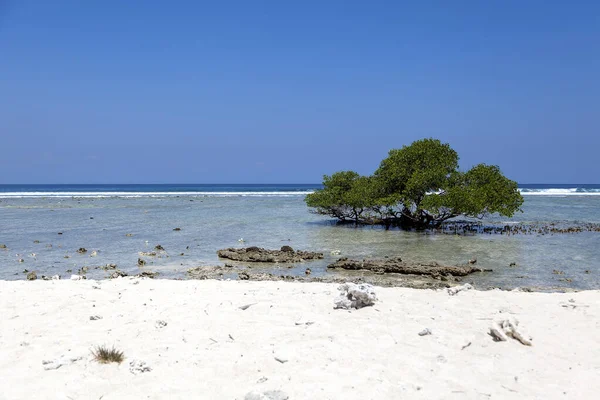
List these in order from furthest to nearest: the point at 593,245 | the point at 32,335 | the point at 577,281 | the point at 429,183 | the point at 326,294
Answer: the point at 429,183
the point at 593,245
the point at 577,281
the point at 326,294
the point at 32,335

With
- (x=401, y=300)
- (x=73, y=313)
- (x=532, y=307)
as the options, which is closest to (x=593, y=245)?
(x=532, y=307)

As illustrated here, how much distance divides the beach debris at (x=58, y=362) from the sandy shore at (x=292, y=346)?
0.05 feet

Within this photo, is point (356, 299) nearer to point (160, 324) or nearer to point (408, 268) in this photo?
point (160, 324)

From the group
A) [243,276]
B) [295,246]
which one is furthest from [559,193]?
[243,276]

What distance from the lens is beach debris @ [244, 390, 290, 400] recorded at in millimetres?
4773

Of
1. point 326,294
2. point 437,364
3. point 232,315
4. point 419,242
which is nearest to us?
A: point 437,364

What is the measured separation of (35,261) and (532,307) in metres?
14.9

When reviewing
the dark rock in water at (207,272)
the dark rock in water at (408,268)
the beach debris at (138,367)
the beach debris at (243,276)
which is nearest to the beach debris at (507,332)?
the beach debris at (138,367)

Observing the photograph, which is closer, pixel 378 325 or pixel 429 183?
pixel 378 325

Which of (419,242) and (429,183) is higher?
(429,183)

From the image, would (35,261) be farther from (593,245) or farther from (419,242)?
(593,245)

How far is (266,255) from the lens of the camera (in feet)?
51.7

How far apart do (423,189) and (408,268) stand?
12.6 metres

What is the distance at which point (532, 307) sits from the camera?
8.14 m
